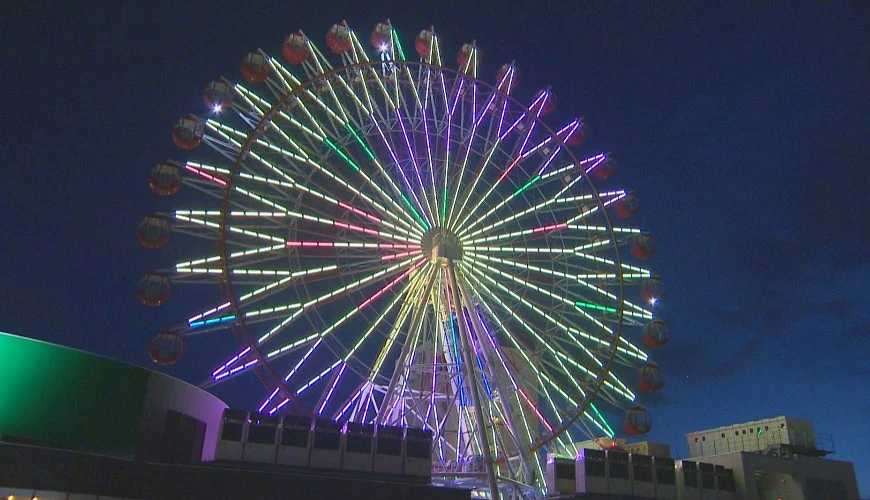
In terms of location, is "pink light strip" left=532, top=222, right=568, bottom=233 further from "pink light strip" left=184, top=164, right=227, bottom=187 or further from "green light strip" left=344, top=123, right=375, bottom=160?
"pink light strip" left=184, top=164, right=227, bottom=187

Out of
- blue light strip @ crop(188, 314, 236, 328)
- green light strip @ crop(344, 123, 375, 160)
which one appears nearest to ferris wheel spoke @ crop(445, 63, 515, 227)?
green light strip @ crop(344, 123, 375, 160)

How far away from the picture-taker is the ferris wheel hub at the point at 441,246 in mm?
27312

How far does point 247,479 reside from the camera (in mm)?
21234

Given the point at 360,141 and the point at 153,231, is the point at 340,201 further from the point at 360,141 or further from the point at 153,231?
the point at 153,231

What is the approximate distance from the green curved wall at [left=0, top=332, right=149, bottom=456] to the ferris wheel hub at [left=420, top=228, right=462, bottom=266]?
32.6 feet

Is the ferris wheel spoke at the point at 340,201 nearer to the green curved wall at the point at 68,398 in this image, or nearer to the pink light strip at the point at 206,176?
the pink light strip at the point at 206,176

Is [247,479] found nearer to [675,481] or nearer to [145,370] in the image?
[145,370]

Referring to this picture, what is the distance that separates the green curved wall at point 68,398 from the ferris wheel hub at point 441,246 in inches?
391

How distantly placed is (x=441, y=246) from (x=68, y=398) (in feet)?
40.4

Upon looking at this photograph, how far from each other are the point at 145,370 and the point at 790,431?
28.8 metres

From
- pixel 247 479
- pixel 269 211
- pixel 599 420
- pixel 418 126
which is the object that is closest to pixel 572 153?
pixel 418 126

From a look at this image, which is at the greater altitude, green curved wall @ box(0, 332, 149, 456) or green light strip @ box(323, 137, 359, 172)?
green light strip @ box(323, 137, 359, 172)

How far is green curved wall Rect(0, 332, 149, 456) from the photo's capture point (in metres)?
20.2

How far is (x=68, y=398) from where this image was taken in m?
21.0
